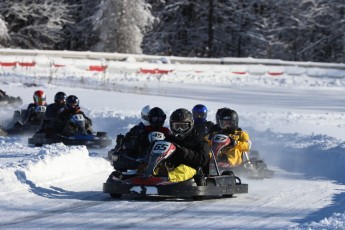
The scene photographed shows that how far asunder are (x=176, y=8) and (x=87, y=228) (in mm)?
44884

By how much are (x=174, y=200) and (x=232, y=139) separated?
3347mm

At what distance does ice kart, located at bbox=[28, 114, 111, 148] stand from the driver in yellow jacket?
13.0ft

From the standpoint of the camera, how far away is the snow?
28.3 feet

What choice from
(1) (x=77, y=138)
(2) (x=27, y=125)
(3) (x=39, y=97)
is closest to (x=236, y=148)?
(1) (x=77, y=138)

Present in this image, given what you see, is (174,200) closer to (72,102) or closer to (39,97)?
(72,102)

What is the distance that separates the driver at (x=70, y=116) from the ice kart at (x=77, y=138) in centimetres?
8

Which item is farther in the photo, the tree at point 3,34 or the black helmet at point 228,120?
the tree at point 3,34

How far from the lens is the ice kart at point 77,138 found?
17.1 metres

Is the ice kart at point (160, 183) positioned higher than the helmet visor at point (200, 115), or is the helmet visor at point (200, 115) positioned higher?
the helmet visor at point (200, 115)

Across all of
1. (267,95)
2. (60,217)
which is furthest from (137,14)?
(60,217)

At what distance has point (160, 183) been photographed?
9.84 meters

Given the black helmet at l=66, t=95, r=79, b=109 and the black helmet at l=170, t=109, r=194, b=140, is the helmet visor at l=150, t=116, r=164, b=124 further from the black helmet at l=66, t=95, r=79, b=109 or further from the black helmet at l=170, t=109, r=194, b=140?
the black helmet at l=66, t=95, r=79, b=109

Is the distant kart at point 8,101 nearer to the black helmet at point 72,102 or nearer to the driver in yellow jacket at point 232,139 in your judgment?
the black helmet at point 72,102

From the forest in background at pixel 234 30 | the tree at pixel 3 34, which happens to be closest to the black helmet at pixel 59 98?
the tree at pixel 3 34
